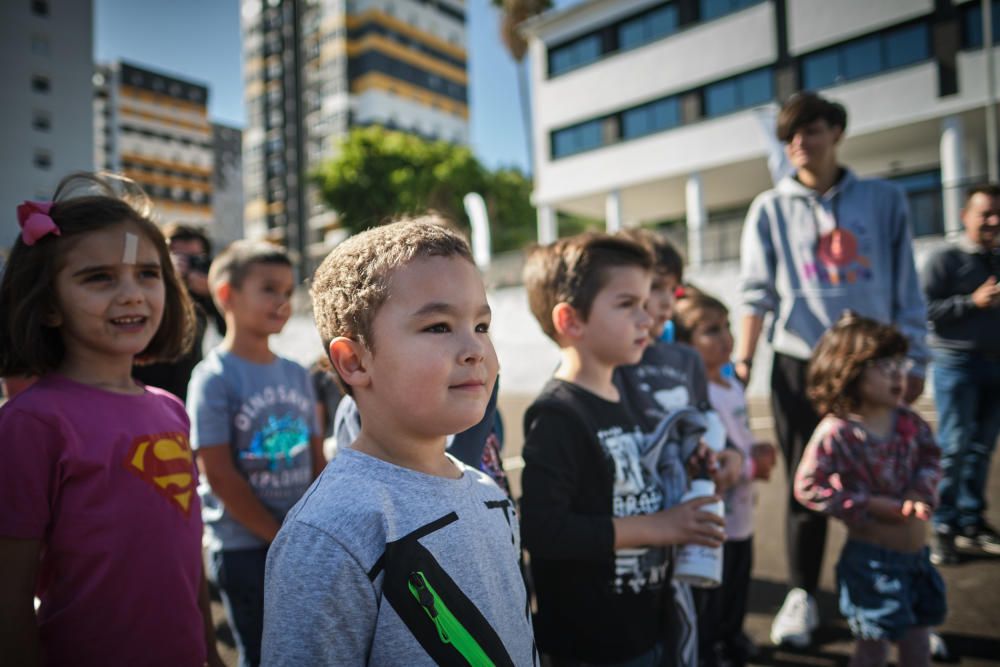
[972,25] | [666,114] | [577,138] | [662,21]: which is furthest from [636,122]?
[972,25]

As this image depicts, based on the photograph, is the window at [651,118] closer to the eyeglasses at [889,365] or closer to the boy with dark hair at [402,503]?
the eyeglasses at [889,365]

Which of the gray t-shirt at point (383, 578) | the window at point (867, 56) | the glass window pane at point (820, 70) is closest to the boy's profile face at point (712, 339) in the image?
the gray t-shirt at point (383, 578)

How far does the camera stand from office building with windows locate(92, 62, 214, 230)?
61.1 m

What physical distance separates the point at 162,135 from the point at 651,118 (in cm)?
6044

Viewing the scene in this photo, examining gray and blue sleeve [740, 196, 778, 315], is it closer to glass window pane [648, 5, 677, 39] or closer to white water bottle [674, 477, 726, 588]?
white water bottle [674, 477, 726, 588]

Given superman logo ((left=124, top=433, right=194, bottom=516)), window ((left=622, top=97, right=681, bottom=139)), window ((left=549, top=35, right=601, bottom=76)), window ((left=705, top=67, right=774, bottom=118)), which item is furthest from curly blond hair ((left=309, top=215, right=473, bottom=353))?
window ((left=549, top=35, right=601, bottom=76))

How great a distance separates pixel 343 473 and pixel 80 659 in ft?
2.82

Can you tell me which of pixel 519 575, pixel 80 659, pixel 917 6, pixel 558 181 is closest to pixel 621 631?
pixel 519 575

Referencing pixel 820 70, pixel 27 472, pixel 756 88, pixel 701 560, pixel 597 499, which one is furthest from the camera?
pixel 756 88

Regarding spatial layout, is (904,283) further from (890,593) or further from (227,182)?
(227,182)

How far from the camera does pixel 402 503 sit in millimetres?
1151

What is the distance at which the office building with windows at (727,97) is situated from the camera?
680 inches

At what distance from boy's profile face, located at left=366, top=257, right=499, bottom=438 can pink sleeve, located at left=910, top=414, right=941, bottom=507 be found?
6.33ft

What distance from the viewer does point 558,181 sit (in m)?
25.2
